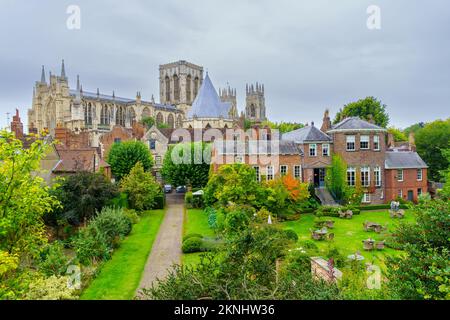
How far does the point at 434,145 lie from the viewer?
182ft

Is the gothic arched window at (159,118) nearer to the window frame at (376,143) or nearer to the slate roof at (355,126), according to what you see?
the slate roof at (355,126)

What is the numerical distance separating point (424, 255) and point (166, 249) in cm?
1883

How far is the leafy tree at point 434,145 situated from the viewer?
55000 millimetres

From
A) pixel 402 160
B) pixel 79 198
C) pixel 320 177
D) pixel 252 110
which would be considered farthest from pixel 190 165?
pixel 252 110

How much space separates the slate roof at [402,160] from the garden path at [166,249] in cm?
2561

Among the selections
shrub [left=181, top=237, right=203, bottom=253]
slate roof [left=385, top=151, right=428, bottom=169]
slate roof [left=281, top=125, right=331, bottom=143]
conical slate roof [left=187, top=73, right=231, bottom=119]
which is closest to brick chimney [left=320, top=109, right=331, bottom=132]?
slate roof [left=281, top=125, right=331, bottom=143]

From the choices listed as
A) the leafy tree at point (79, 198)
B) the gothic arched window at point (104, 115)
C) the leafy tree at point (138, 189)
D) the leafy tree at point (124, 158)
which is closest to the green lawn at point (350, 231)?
the leafy tree at point (138, 189)

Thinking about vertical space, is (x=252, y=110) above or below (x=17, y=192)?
above

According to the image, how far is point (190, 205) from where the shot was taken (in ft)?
144

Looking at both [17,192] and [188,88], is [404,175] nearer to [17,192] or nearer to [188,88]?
[17,192]

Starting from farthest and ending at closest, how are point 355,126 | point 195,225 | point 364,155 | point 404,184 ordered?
1. point 404,184
2. point 364,155
3. point 355,126
4. point 195,225

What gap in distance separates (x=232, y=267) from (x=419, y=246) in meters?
5.59

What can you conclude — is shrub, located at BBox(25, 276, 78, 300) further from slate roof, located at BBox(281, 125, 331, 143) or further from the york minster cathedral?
the york minster cathedral
